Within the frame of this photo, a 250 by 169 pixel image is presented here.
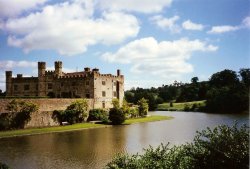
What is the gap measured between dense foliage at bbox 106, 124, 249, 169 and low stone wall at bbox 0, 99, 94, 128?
36523 mm

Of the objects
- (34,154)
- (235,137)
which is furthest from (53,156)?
(235,137)

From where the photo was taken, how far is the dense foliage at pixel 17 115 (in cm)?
4983

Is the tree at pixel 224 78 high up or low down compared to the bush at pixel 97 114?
up

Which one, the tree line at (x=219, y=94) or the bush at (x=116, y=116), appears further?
the tree line at (x=219, y=94)

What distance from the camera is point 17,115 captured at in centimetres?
5166

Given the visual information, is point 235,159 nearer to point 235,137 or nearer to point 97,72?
point 235,137

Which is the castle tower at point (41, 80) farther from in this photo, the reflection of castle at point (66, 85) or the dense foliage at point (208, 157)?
the dense foliage at point (208, 157)

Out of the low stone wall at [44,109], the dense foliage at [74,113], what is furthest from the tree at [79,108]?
the low stone wall at [44,109]

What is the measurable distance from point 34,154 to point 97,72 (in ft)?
129

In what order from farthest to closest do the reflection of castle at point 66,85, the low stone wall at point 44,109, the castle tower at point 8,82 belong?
the castle tower at point 8,82 < the reflection of castle at point 66,85 < the low stone wall at point 44,109

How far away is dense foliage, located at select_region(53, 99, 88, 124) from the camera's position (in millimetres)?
58406

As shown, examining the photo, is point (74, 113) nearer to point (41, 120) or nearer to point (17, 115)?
point (41, 120)

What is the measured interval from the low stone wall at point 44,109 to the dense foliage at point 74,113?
106 cm

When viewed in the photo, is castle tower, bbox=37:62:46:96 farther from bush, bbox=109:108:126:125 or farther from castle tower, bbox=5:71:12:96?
bush, bbox=109:108:126:125
